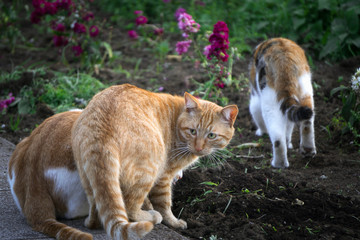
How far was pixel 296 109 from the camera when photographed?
476 centimetres

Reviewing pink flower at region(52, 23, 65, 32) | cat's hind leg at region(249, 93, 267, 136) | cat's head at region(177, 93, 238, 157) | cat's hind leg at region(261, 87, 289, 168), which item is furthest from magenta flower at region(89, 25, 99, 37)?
cat's head at region(177, 93, 238, 157)

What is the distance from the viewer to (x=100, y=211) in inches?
120

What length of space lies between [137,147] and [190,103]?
92 centimetres

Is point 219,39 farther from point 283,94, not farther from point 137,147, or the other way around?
point 137,147

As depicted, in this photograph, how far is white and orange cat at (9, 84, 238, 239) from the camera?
3.14 meters

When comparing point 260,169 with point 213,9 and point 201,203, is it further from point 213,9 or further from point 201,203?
point 213,9

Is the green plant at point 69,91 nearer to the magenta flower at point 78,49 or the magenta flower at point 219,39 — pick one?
the magenta flower at point 78,49

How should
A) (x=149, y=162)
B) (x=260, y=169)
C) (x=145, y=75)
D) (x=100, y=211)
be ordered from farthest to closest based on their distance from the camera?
(x=145, y=75)
(x=260, y=169)
(x=149, y=162)
(x=100, y=211)

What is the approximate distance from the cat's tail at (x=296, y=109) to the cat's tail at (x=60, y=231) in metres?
2.53

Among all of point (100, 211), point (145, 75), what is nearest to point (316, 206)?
point (100, 211)

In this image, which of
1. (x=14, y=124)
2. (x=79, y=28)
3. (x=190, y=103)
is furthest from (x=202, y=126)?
(x=79, y=28)

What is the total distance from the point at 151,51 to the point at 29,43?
2.52m

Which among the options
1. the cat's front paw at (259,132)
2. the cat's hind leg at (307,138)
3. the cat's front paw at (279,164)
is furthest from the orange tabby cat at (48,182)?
the cat's front paw at (259,132)

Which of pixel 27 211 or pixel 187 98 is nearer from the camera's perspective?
pixel 27 211
